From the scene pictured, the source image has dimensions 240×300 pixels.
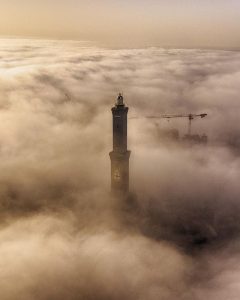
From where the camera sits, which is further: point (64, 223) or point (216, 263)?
point (64, 223)

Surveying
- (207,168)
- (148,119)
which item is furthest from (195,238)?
(148,119)

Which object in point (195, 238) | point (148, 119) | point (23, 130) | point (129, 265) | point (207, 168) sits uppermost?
point (148, 119)

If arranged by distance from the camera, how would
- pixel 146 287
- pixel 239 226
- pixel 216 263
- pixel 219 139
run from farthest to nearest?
pixel 219 139 < pixel 239 226 < pixel 216 263 < pixel 146 287

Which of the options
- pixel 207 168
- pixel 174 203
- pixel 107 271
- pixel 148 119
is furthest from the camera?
pixel 148 119

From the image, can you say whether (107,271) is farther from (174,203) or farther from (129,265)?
(174,203)

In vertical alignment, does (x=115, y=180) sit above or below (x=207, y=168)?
below

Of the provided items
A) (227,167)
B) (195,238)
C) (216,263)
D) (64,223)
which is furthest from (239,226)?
(227,167)

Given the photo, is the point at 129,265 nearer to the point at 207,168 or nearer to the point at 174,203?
the point at 174,203
